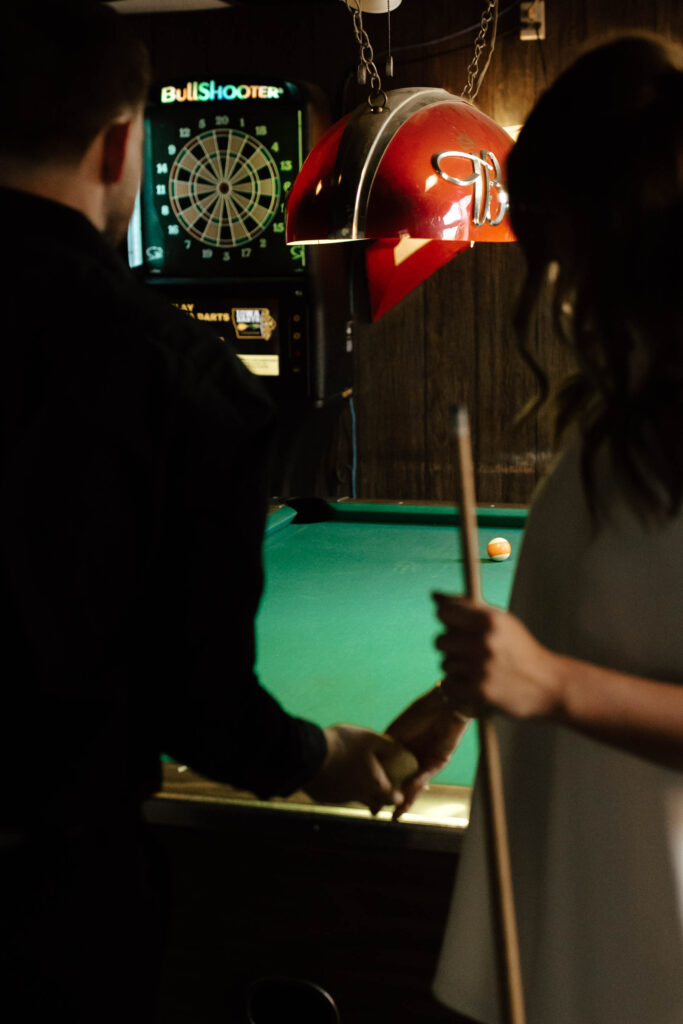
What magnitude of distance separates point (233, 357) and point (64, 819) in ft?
1.43

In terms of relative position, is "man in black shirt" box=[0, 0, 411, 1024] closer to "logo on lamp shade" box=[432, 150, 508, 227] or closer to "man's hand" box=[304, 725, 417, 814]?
"man's hand" box=[304, 725, 417, 814]

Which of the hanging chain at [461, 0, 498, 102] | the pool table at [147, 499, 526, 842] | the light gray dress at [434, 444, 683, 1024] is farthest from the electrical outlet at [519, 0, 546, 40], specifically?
the light gray dress at [434, 444, 683, 1024]

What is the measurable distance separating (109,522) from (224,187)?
3219mm

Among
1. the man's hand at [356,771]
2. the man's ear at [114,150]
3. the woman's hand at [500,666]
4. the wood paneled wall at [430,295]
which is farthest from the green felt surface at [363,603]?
the wood paneled wall at [430,295]

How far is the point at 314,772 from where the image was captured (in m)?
1.09

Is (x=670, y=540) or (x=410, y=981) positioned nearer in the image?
(x=670, y=540)

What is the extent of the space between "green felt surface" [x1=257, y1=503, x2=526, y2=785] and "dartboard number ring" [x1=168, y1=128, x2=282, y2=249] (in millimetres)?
1454

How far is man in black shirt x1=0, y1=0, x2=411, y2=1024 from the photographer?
82cm

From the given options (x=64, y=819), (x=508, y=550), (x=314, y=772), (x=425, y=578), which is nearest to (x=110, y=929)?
(x=64, y=819)

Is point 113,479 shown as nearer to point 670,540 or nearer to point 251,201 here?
point 670,540

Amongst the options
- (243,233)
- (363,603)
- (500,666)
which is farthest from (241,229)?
(500,666)

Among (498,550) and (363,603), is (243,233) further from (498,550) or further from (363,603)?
(363,603)

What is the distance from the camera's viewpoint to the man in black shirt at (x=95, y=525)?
823 mm

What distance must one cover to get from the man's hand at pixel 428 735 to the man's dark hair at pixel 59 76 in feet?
2.45
